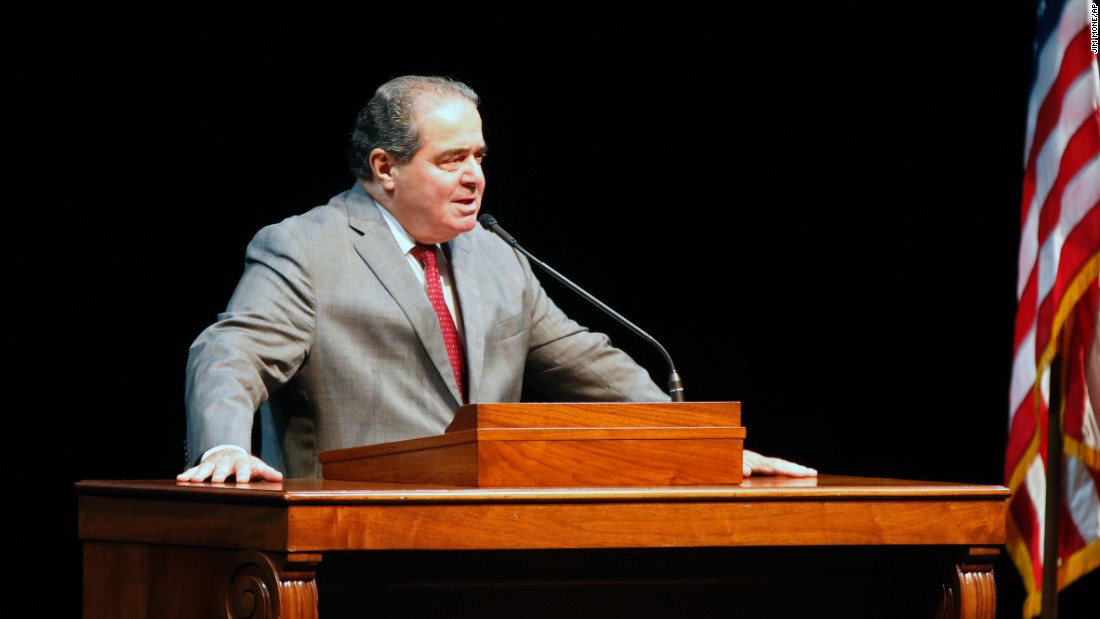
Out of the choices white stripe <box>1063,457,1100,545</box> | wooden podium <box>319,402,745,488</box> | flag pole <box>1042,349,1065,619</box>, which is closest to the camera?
wooden podium <box>319,402,745,488</box>

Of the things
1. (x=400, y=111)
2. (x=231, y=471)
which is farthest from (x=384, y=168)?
(x=231, y=471)

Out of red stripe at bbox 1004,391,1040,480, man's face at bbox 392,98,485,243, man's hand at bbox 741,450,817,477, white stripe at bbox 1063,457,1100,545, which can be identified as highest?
man's face at bbox 392,98,485,243

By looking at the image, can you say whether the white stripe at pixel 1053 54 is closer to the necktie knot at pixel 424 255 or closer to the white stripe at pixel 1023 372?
the white stripe at pixel 1023 372

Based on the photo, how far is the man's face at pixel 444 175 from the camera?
3.06 meters

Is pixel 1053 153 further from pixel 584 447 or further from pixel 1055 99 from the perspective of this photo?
pixel 584 447

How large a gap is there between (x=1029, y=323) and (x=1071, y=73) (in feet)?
1.83

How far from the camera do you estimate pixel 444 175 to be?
3.07 meters

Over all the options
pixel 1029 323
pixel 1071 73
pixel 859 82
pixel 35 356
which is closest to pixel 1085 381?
pixel 1029 323

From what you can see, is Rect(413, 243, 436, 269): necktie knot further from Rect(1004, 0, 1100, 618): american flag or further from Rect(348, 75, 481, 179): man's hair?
Rect(1004, 0, 1100, 618): american flag

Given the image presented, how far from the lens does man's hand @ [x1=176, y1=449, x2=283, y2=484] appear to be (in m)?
2.25

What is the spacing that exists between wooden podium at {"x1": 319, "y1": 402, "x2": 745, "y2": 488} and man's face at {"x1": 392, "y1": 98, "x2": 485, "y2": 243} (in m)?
0.92

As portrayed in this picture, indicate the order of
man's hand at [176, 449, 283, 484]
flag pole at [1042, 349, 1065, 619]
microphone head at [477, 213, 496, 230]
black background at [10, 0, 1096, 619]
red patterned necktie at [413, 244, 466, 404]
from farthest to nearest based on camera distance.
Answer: black background at [10, 0, 1096, 619] → flag pole at [1042, 349, 1065, 619] → red patterned necktie at [413, 244, 466, 404] → microphone head at [477, 213, 496, 230] → man's hand at [176, 449, 283, 484]

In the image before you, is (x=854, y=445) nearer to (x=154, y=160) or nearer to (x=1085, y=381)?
(x=1085, y=381)

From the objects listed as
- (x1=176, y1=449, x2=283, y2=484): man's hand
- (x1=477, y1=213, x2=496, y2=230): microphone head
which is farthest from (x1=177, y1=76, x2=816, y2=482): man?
(x1=176, y1=449, x2=283, y2=484): man's hand
